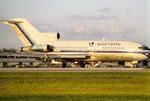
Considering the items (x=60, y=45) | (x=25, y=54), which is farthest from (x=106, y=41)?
(x=25, y=54)

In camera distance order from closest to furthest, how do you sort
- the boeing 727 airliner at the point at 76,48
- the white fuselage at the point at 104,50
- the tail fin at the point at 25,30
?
the white fuselage at the point at 104,50
the boeing 727 airliner at the point at 76,48
the tail fin at the point at 25,30

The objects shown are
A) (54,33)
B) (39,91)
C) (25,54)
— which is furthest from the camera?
(54,33)

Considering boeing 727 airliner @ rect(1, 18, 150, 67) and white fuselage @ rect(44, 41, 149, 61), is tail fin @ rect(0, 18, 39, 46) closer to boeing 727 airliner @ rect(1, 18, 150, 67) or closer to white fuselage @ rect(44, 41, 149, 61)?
boeing 727 airliner @ rect(1, 18, 150, 67)

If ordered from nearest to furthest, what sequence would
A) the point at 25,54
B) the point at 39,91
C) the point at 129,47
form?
the point at 39,91, the point at 129,47, the point at 25,54

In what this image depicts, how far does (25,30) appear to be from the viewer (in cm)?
9356

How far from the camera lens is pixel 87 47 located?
86312 mm

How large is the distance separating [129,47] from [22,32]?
23782mm

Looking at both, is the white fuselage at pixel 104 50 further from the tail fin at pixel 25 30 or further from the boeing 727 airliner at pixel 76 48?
the tail fin at pixel 25 30

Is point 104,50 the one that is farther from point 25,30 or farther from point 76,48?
point 25,30

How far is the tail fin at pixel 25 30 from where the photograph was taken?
9275 cm

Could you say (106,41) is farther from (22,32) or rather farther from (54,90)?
(54,90)

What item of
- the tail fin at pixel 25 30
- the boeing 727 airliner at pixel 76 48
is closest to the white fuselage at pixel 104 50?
the boeing 727 airliner at pixel 76 48

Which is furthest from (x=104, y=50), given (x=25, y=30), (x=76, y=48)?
(x=25, y=30)

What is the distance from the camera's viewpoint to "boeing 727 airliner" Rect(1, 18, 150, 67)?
8150 centimetres
